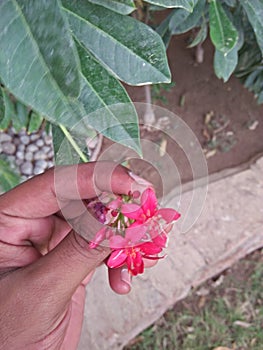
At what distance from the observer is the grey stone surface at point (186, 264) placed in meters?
1.46

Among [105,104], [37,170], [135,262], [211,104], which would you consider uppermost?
[105,104]

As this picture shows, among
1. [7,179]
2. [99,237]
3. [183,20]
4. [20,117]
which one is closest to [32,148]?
[20,117]

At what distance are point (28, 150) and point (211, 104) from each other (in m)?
0.66

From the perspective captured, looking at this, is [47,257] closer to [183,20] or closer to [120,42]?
[120,42]

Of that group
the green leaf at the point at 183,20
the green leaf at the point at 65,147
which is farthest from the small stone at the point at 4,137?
the green leaf at the point at 65,147

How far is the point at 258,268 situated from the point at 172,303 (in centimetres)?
31

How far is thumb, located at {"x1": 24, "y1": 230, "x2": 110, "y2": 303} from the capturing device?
648 mm

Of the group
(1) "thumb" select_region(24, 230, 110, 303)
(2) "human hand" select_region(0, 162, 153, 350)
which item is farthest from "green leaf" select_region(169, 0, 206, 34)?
(1) "thumb" select_region(24, 230, 110, 303)

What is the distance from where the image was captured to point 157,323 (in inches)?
61.2

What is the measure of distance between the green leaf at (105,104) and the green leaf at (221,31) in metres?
0.37

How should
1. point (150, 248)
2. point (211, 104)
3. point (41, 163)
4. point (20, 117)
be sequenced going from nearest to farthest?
point (150, 248) → point (20, 117) → point (41, 163) → point (211, 104)

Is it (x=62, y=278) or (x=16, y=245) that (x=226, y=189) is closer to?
(x=16, y=245)

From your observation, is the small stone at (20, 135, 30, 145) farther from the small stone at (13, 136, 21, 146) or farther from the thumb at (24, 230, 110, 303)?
the thumb at (24, 230, 110, 303)

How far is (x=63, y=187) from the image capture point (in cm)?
74
